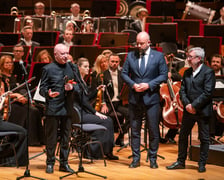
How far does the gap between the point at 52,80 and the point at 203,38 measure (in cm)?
396

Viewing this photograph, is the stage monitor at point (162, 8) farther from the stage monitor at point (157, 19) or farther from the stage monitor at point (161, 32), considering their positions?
the stage monitor at point (161, 32)

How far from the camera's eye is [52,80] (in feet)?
17.7

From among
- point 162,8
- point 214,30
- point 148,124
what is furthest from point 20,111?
point 162,8

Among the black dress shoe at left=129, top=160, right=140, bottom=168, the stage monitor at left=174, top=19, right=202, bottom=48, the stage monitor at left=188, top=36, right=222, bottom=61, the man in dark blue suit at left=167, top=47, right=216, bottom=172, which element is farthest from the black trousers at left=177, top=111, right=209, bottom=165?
the stage monitor at left=174, top=19, right=202, bottom=48

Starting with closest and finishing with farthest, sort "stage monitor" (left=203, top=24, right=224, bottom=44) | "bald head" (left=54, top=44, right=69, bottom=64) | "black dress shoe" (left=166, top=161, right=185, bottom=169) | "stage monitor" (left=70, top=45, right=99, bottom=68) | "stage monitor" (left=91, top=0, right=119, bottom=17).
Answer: "bald head" (left=54, top=44, right=69, bottom=64) → "black dress shoe" (left=166, top=161, right=185, bottom=169) → "stage monitor" (left=70, top=45, right=99, bottom=68) → "stage monitor" (left=203, top=24, right=224, bottom=44) → "stage monitor" (left=91, top=0, right=119, bottom=17)

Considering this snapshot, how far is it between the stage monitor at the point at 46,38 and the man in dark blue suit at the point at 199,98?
3793 mm

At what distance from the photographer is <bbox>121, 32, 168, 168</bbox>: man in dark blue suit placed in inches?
227

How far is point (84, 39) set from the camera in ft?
29.5

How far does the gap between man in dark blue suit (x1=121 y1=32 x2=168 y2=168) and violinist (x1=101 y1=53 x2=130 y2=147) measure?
118cm

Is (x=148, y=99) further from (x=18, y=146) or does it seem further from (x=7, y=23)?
(x=7, y=23)

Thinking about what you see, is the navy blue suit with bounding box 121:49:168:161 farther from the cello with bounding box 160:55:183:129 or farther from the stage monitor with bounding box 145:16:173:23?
the stage monitor with bounding box 145:16:173:23

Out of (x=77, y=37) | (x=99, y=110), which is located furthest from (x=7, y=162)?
(x=77, y=37)

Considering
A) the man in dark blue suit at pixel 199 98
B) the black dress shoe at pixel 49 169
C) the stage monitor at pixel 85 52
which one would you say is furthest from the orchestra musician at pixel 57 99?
the stage monitor at pixel 85 52

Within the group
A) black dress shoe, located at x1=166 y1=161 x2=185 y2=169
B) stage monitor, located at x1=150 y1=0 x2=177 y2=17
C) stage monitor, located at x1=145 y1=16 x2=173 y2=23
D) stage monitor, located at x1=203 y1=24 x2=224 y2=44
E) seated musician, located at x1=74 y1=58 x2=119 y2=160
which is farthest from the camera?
stage monitor, located at x1=150 y1=0 x2=177 y2=17
